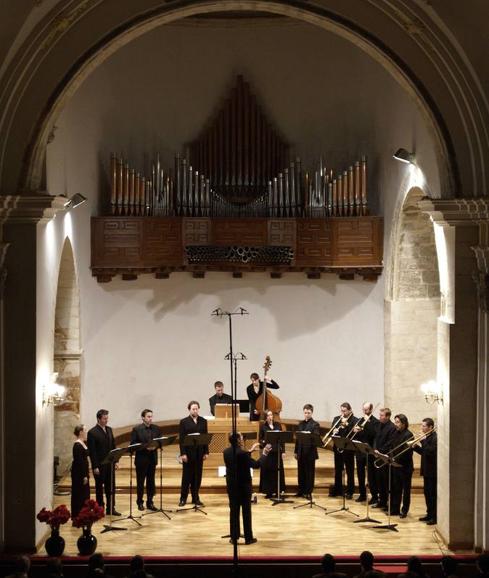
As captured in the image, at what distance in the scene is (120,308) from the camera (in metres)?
17.9

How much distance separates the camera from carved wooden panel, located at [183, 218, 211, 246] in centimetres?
1722

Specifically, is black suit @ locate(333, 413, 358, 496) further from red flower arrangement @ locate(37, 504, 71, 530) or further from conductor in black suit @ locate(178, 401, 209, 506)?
red flower arrangement @ locate(37, 504, 71, 530)

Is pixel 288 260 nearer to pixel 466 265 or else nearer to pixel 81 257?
pixel 81 257

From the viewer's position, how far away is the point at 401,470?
1435cm

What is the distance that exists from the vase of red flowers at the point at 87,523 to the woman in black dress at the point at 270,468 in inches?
136

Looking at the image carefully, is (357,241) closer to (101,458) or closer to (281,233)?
(281,233)

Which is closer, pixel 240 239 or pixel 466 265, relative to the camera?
pixel 466 265

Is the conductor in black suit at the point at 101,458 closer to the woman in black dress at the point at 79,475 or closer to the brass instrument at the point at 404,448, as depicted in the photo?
the woman in black dress at the point at 79,475

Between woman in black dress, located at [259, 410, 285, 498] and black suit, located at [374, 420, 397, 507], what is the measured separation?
1.41 metres

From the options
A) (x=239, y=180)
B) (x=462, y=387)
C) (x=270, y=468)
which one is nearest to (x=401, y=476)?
(x=270, y=468)

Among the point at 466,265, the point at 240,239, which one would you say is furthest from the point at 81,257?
the point at 466,265

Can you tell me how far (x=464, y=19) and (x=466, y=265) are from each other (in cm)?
285

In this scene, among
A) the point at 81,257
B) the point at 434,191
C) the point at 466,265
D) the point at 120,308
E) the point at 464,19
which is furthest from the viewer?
the point at 120,308

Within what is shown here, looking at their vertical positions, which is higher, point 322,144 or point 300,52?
point 300,52
